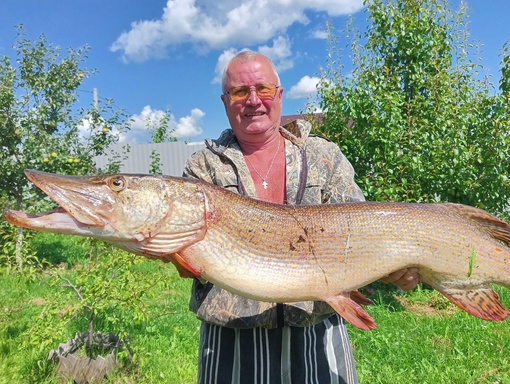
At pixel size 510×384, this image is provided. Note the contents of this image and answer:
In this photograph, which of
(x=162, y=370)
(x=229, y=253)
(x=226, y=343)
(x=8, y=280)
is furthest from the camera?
(x=8, y=280)

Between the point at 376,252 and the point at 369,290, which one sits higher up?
the point at 376,252

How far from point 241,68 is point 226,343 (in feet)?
4.94

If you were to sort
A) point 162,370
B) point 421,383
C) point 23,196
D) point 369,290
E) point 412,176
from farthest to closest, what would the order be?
1. point 23,196
2. point 369,290
3. point 412,176
4. point 162,370
5. point 421,383

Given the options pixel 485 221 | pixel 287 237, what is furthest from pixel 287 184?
pixel 485 221

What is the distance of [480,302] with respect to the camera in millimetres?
2291

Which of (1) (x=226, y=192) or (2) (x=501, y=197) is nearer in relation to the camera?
(1) (x=226, y=192)

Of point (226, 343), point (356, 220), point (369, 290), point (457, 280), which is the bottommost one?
point (369, 290)

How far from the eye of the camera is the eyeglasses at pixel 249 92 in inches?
97.7

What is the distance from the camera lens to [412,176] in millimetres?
5648

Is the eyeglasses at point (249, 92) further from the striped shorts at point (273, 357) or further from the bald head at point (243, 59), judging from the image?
the striped shorts at point (273, 357)

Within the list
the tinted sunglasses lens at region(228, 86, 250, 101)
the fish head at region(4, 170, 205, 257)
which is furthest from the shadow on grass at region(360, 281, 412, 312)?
the fish head at region(4, 170, 205, 257)

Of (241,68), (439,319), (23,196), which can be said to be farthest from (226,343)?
(23,196)

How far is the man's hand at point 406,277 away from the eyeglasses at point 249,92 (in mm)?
1158

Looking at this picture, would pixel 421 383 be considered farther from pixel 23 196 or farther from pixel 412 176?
pixel 23 196
